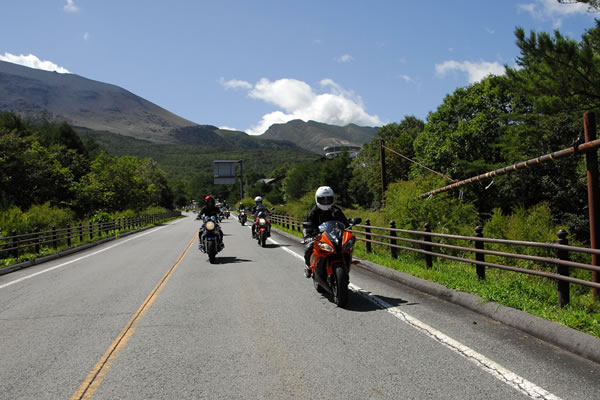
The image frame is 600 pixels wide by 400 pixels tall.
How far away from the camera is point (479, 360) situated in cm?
462

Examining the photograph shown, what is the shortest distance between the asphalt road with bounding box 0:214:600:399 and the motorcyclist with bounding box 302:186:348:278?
100 cm

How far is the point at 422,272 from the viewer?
9.62 metres

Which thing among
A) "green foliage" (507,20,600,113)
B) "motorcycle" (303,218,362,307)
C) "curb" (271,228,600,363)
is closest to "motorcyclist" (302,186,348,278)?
"motorcycle" (303,218,362,307)

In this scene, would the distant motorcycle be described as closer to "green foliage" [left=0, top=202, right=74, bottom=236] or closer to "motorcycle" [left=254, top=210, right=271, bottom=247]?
"motorcycle" [left=254, top=210, right=271, bottom=247]

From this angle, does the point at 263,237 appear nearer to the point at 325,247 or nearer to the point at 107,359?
the point at 325,247

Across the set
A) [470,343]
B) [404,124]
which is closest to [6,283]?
[470,343]

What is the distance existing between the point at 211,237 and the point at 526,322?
9777 mm

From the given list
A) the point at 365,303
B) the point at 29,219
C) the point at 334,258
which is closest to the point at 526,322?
the point at 365,303

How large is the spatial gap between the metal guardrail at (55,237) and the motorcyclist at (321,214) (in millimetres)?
11541

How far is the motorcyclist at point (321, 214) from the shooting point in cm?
835

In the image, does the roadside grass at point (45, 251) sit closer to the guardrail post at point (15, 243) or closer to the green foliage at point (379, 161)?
the guardrail post at point (15, 243)

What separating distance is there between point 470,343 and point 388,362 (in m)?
1.18

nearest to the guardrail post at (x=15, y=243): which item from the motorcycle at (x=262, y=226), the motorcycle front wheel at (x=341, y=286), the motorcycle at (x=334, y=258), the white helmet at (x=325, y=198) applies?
the motorcycle at (x=262, y=226)

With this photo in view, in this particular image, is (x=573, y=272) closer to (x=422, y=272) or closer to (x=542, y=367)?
(x=422, y=272)
